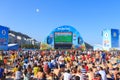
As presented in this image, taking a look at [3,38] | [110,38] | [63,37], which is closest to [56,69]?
[3,38]

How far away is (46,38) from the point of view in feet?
183

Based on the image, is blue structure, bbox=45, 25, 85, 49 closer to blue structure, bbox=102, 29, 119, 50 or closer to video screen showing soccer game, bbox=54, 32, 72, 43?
video screen showing soccer game, bbox=54, 32, 72, 43

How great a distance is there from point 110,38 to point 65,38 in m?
9.19

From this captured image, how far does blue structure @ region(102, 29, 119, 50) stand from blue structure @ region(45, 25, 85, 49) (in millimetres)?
5281

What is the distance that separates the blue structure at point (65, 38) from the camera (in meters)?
53.9

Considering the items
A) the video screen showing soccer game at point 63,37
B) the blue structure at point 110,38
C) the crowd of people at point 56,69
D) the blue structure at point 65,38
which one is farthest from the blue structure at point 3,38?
the blue structure at point 110,38

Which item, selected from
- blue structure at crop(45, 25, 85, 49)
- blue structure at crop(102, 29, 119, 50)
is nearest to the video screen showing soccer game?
blue structure at crop(45, 25, 85, 49)

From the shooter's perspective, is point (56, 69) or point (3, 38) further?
point (3, 38)

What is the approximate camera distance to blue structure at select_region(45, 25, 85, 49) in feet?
177

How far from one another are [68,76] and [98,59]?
15129 mm

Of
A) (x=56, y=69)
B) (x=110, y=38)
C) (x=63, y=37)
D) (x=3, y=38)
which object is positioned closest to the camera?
(x=56, y=69)

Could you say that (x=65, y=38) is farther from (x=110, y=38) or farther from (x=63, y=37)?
(x=110, y=38)

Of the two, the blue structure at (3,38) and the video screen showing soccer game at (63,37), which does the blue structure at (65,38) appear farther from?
the blue structure at (3,38)

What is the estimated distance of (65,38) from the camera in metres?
53.8
